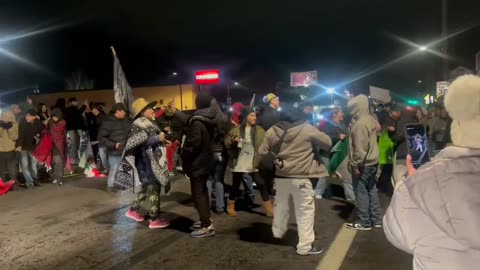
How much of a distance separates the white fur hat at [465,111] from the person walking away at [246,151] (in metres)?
5.31

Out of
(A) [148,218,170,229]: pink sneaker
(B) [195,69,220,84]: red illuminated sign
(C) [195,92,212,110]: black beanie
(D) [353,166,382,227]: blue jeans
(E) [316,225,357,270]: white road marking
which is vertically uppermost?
(B) [195,69,220,84]: red illuminated sign

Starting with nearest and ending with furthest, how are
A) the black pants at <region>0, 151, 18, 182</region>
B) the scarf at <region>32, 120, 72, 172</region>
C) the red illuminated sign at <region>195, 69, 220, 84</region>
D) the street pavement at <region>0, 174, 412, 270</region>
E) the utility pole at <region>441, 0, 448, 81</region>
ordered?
the street pavement at <region>0, 174, 412, 270</region>
the black pants at <region>0, 151, 18, 182</region>
the scarf at <region>32, 120, 72, 172</region>
the utility pole at <region>441, 0, 448, 81</region>
the red illuminated sign at <region>195, 69, 220, 84</region>

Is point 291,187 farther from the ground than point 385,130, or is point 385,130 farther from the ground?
point 385,130

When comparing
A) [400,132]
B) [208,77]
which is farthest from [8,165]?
[208,77]

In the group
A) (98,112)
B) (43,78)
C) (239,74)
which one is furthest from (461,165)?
(239,74)

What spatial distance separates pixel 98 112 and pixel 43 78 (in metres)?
44.4

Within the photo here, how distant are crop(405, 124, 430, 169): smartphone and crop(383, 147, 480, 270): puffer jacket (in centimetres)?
248

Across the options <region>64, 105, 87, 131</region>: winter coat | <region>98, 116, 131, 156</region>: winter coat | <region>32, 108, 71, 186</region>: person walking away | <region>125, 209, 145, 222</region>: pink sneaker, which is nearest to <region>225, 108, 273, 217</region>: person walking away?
<region>125, 209, 145, 222</region>: pink sneaker

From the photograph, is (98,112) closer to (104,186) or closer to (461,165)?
(104,186)

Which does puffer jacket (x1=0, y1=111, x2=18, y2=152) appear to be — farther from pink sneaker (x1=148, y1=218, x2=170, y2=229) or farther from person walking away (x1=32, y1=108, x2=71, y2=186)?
pink sneaker (x1=148, y1=218, x2=170, y2=229)

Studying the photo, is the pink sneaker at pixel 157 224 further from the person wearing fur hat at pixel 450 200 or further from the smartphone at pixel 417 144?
the person wearing fur hat at pixel 450 200

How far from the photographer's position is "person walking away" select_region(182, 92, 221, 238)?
6.24 metres

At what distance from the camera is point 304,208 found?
18.0 ft

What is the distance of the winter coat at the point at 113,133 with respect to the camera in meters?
8.88
